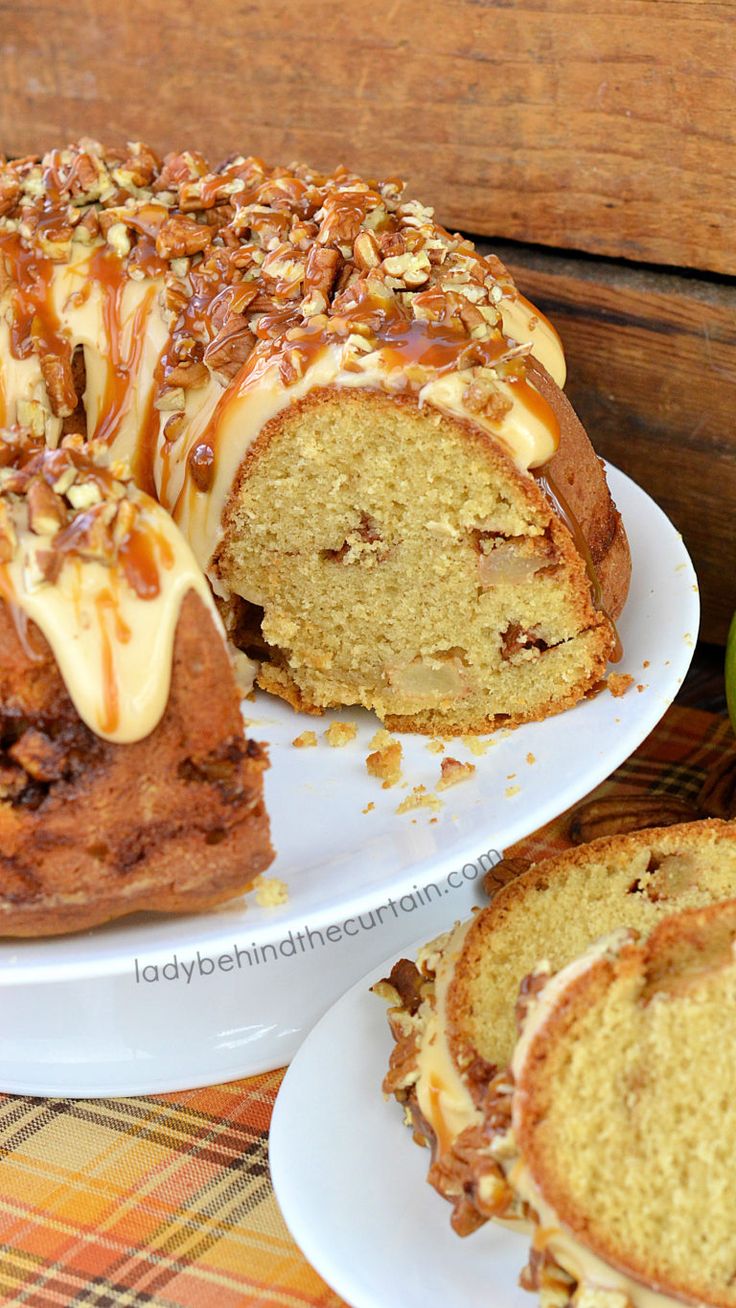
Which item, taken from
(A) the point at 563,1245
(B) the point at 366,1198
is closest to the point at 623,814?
(B) the point at 366,1198

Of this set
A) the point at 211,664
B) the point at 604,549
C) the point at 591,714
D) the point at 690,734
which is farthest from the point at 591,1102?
the point at 690,734

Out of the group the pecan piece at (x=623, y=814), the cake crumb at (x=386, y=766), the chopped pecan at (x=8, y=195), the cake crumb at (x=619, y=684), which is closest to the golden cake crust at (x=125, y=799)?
the cake crumb at (x=386, y=766)

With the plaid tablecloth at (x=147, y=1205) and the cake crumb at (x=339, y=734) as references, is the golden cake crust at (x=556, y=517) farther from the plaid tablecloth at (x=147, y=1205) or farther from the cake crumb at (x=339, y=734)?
the plaid tablecloth at (x=147, y=1205)

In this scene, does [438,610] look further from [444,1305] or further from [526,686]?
[444,1305]

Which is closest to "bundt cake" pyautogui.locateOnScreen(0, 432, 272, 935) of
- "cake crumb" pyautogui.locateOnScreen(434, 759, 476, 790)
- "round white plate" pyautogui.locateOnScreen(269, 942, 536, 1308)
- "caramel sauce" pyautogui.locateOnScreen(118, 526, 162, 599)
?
"caramel sauce" pyautogui.locateOnScreen(118, 526, 162, 599)

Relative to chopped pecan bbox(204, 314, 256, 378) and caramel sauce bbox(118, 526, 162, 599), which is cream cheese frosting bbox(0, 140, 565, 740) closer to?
chopped pecan bbox(204, 314, 256, 378)

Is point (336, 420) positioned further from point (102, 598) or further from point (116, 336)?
point (102, 598)
